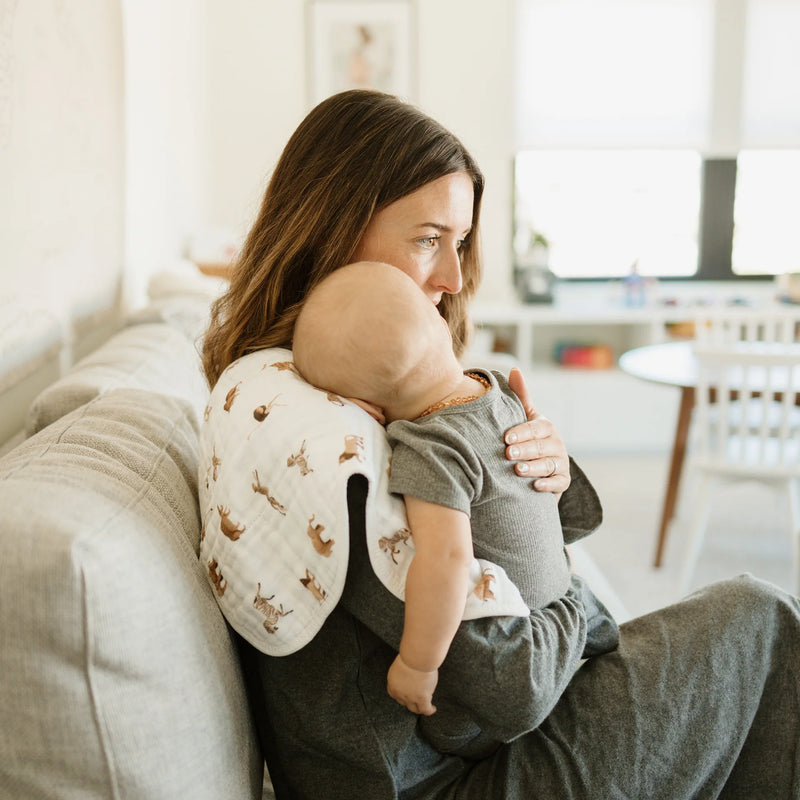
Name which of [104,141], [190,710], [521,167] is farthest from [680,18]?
[190,710]

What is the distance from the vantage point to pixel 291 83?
173 inches

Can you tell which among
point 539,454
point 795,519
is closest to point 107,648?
point 539,454

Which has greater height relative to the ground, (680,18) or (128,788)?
(680,18)

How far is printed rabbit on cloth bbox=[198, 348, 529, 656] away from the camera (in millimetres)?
854

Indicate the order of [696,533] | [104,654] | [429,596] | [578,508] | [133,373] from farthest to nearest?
1. [696,533]
2. [133,373]
3. [578,508]
4. [429,596]
5. [104,654]

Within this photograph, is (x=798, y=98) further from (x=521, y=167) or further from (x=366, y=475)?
(x=366, y=475)

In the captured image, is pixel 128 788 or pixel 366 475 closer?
pixel 128 788

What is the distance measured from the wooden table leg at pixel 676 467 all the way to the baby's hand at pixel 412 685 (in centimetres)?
226

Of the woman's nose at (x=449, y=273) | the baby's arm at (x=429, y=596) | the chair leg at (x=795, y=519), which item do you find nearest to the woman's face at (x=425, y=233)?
the woman's nose at (x=449, y=273)

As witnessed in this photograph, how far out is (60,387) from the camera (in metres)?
1.25

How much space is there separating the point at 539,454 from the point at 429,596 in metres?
0.28

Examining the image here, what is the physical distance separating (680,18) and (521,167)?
1045 mm

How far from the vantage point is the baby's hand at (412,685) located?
87 cm

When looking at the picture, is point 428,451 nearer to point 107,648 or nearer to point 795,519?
point 107,648
